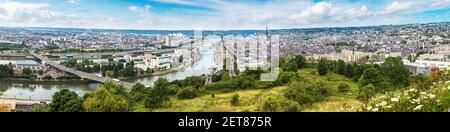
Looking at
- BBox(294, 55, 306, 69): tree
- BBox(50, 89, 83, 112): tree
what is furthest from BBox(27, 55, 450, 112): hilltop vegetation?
BBox(294, 55, 306, 69): tree

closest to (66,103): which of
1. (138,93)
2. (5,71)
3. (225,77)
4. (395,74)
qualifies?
(138,93)

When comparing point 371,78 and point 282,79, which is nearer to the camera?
point 371,78

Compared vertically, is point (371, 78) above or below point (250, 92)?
above

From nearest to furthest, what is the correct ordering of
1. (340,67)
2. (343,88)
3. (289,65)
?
(343,88)
(289,65)
(340,67)

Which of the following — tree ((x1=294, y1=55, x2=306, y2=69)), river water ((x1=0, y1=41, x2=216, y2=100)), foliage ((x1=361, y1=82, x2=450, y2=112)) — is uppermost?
foliage ((x1=361, y1=82, x2=450, y2=112))

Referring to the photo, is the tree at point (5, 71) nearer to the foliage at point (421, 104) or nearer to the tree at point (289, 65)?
the tree at point (289, 65)

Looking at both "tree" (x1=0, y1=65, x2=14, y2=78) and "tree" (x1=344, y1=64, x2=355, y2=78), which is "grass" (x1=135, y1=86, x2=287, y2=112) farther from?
"tree" (x1=0, y1=65, x2=14, y2=78)

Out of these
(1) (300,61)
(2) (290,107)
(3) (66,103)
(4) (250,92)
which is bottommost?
(4) (250,92)

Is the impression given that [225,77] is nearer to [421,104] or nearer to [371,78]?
[371,78]

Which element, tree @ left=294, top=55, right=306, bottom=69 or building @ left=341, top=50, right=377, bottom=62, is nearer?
tree @ left=294, top=55, right=306, bottom=69
